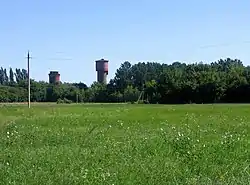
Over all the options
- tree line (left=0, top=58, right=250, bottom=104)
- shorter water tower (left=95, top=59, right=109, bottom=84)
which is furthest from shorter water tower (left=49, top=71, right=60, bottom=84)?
shorter water tower (left=95, top=59, right=109, bottom=84)

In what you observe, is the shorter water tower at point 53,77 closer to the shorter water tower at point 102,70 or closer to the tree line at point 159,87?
the tree line at point 159,87

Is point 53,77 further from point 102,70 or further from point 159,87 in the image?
point 159,87

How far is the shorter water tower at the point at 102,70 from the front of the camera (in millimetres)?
152000

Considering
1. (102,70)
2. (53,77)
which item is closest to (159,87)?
(102,70)

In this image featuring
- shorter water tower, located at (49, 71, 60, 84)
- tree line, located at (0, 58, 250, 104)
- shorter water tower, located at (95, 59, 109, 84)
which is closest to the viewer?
tree line, located at (0, 58, 250, 104)

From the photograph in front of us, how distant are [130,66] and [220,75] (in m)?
61.0

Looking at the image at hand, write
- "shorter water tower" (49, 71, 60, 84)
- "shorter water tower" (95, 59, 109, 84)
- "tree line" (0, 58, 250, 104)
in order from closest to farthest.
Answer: "tree line" (0, 58, 250, 104) < "shorter water tower" (49, 71, 60, 84) < "shorter water tower" (95, 59, 109, 84)

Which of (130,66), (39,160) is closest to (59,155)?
(39,160)

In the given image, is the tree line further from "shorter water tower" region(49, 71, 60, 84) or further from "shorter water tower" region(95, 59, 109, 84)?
"shorter water tower" region(49, 71, 60, 84)

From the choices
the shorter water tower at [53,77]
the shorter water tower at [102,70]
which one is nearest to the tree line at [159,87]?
the shorter water tower at [102,70]

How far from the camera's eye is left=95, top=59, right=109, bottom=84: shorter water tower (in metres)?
152

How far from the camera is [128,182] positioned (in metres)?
8.35

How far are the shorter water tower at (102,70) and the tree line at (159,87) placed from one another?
196 inches

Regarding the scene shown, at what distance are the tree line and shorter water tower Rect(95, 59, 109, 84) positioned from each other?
4.98m
